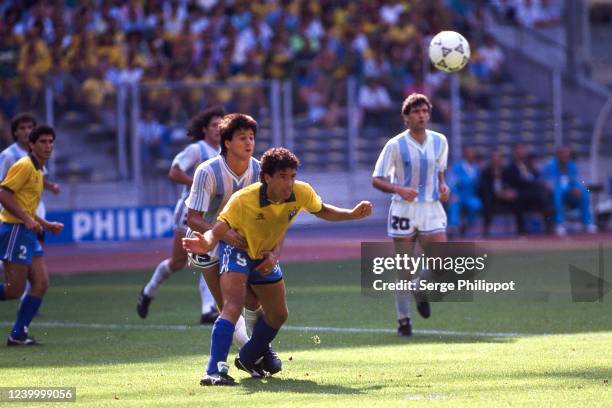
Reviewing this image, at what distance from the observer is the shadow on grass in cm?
802

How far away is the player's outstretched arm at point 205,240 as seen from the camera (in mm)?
8102

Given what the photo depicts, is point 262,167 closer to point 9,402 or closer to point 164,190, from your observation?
point 9,402

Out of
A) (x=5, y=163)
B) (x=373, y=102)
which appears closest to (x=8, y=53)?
(x=373, y=102)

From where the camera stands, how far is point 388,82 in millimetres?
26672

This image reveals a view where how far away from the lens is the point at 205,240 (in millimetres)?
8156

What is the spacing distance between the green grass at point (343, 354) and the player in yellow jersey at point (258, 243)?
303mm

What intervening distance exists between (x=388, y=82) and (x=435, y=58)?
1334 cm

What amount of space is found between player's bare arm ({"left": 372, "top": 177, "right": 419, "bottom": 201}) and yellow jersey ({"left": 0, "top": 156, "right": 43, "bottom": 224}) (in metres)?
3.12

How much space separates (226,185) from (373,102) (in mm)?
17110

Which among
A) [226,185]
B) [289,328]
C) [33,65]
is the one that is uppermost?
[33,65]

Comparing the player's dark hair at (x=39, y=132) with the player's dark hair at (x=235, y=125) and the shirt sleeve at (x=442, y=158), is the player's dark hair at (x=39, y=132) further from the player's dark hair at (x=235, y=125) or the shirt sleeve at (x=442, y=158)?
the shirt sleeve at (x=442, y=158)

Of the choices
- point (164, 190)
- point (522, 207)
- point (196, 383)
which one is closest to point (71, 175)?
point (164, 190)

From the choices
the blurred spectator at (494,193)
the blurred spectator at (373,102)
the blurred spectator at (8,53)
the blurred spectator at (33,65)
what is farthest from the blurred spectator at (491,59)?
the blurred spectator at (8,53)

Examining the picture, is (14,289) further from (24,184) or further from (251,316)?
(251,316)
